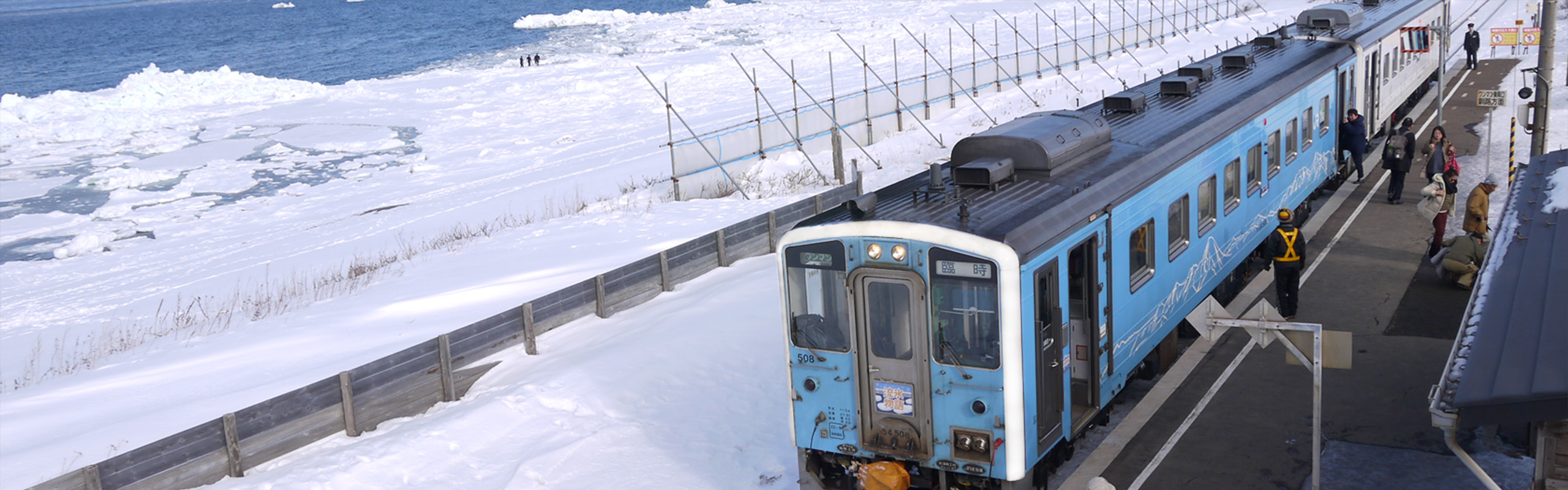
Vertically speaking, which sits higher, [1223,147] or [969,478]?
[1223,147]

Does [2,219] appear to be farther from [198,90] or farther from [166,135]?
[198,90]

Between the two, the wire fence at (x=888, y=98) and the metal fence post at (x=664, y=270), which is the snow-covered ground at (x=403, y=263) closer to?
the metal fence post at (x=664, y=270)

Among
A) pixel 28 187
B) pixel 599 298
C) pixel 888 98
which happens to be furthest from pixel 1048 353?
pixel 28 187

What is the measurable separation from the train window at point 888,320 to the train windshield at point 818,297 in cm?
18

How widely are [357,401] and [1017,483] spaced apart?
682 centimetres

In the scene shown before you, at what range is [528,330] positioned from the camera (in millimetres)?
13969

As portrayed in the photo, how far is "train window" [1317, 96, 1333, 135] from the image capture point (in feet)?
58.6

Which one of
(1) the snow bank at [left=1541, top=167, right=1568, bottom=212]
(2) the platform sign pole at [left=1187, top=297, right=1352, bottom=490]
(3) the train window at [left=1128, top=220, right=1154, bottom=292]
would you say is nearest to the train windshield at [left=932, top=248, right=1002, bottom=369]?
(2) the platform sign pole at [left=1187, top=297, right=1352, bottom=490]

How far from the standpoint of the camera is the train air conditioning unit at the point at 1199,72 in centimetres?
1600

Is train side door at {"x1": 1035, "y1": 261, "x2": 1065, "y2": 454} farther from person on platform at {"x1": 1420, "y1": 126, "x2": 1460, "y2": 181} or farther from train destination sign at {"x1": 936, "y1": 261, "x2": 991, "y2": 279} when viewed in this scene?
person on platform at {"x1": 1420, "y1": 126, "x2": 1460, "y2": 181}

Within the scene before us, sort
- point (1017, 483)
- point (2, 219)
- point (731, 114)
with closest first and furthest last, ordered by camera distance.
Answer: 1. point (1017, 483)
2. point (2, 219)
3. point (731, 114)

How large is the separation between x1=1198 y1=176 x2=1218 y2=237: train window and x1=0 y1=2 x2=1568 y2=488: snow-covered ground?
4953mm

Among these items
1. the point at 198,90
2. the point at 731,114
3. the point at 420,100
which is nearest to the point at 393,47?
the point at 198,90

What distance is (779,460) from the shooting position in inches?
431
